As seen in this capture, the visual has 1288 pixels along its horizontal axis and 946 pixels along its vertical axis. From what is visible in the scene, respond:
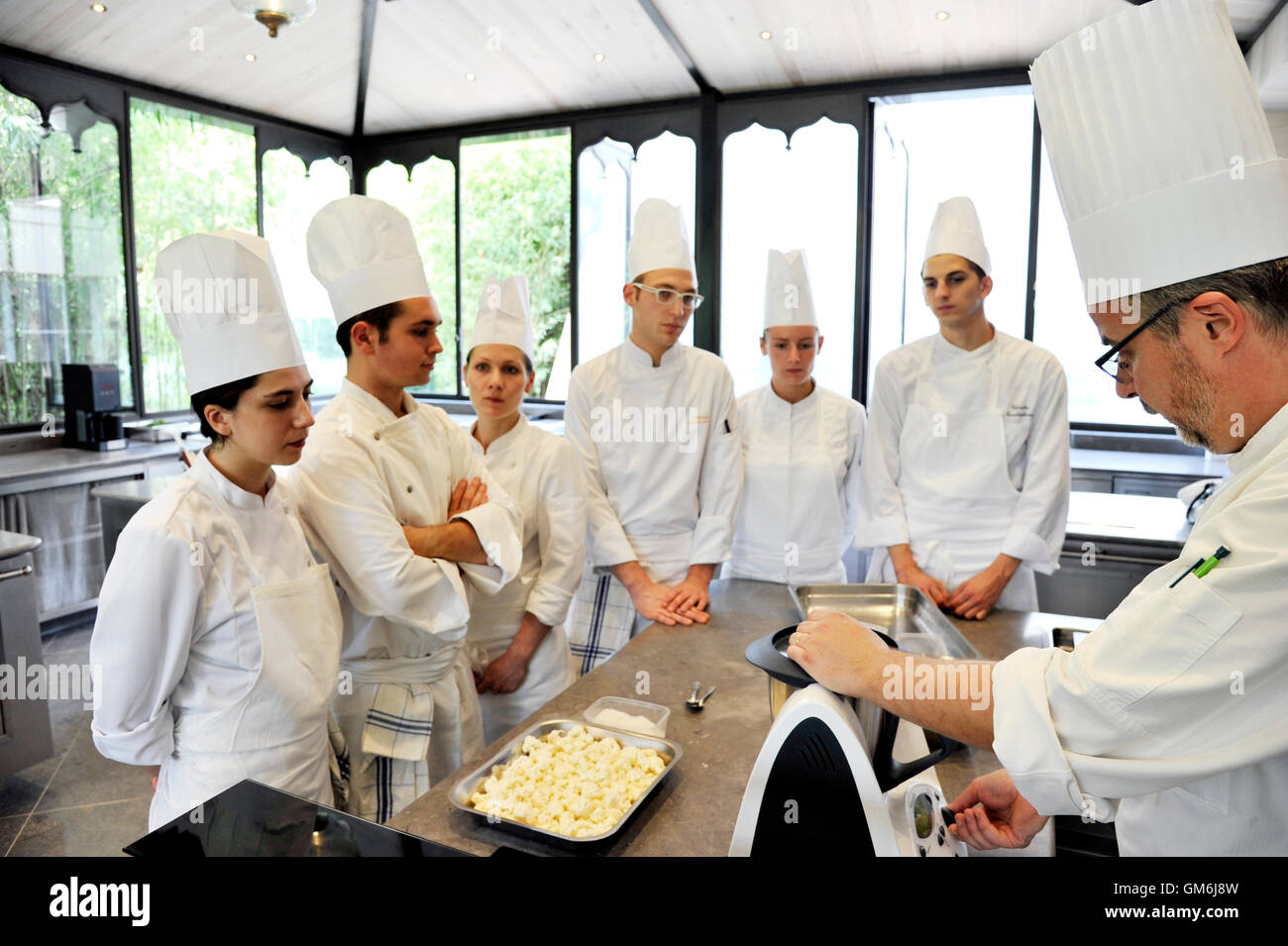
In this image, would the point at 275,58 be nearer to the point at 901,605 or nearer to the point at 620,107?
the point at 620,107

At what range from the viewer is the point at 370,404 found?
67.8 inches

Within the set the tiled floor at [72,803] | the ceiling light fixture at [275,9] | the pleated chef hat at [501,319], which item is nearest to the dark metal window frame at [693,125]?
the ceiling light fixture at [275,9]

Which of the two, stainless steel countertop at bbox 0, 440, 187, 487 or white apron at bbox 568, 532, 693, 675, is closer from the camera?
white apron at bbox 568, 532, 693, 675

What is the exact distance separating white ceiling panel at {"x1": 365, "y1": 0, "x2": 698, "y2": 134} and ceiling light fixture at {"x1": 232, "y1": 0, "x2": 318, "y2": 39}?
1.65m

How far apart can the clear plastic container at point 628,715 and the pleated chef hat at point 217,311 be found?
780 mm

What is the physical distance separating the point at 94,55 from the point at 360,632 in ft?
14.8

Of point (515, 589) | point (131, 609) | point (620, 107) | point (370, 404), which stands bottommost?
point (515, 589)

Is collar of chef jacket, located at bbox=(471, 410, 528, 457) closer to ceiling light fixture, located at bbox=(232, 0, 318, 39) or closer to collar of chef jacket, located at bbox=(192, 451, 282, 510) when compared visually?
collar of chef jacket, located at bbox=(192, 451, 282, 510)

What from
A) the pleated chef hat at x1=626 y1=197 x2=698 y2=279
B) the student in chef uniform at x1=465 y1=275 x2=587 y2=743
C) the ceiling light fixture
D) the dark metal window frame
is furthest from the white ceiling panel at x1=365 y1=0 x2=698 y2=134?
the student in chef uniform at x1=465 y1=275 x2=587 y2=743

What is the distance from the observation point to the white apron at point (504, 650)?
2139 millimetres

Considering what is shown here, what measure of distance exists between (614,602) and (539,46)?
377 cm

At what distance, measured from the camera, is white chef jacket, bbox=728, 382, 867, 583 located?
8.85ft

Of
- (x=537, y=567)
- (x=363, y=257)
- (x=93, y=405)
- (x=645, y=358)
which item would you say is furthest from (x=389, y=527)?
(x=93, y=405)
